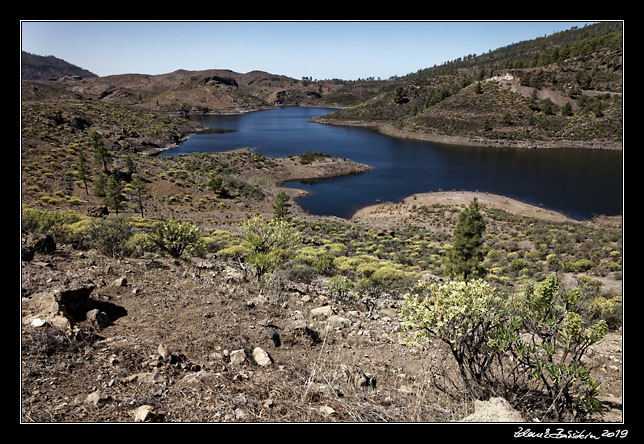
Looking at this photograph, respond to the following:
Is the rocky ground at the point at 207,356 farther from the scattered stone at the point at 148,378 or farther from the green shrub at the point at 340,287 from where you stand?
the green shrub at the point at 340,287

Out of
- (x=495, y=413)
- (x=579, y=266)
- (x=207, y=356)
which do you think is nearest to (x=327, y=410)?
(x=495, y=413)

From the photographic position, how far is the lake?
59.8 m

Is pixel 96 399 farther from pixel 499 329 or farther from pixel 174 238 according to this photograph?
pixel 174 238

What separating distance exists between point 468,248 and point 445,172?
6511cm

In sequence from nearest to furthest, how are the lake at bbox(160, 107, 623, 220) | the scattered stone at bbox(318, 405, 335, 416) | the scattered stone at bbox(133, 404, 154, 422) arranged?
the scattered stone at bbox(133, 404, 154, 422) < the scattered stone at bbox(318, 405, 335, 416) < the lake at bbox(160, 107, 623, 220)

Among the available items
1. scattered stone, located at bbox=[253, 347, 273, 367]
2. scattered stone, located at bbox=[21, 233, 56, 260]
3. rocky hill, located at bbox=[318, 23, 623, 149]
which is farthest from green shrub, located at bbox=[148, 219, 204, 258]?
rocky hill, located at bbox=[318, 23, 623, 149]

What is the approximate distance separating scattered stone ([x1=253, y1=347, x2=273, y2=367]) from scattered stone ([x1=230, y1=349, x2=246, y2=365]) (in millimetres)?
379

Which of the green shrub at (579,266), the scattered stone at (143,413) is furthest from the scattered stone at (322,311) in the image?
the green shrub at (579,266)

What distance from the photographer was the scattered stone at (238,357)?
7252 millimetres

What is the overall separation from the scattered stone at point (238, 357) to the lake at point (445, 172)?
1888 inches

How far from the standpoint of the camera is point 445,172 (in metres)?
80.1

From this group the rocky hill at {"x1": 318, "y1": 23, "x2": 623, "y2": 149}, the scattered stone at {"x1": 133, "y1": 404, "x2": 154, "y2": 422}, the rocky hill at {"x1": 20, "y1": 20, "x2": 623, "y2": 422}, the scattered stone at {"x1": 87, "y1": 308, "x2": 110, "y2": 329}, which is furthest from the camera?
the rocky hill at {"x1": 318, "y1": 23, "x2": 623, "y2": 149}

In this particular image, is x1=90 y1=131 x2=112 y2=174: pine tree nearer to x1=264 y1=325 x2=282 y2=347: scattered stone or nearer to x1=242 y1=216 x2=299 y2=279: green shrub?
x1=242 y1=216 x2=299 y2=279: green shrub

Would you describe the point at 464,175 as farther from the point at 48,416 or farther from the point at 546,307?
the point at 48,416
